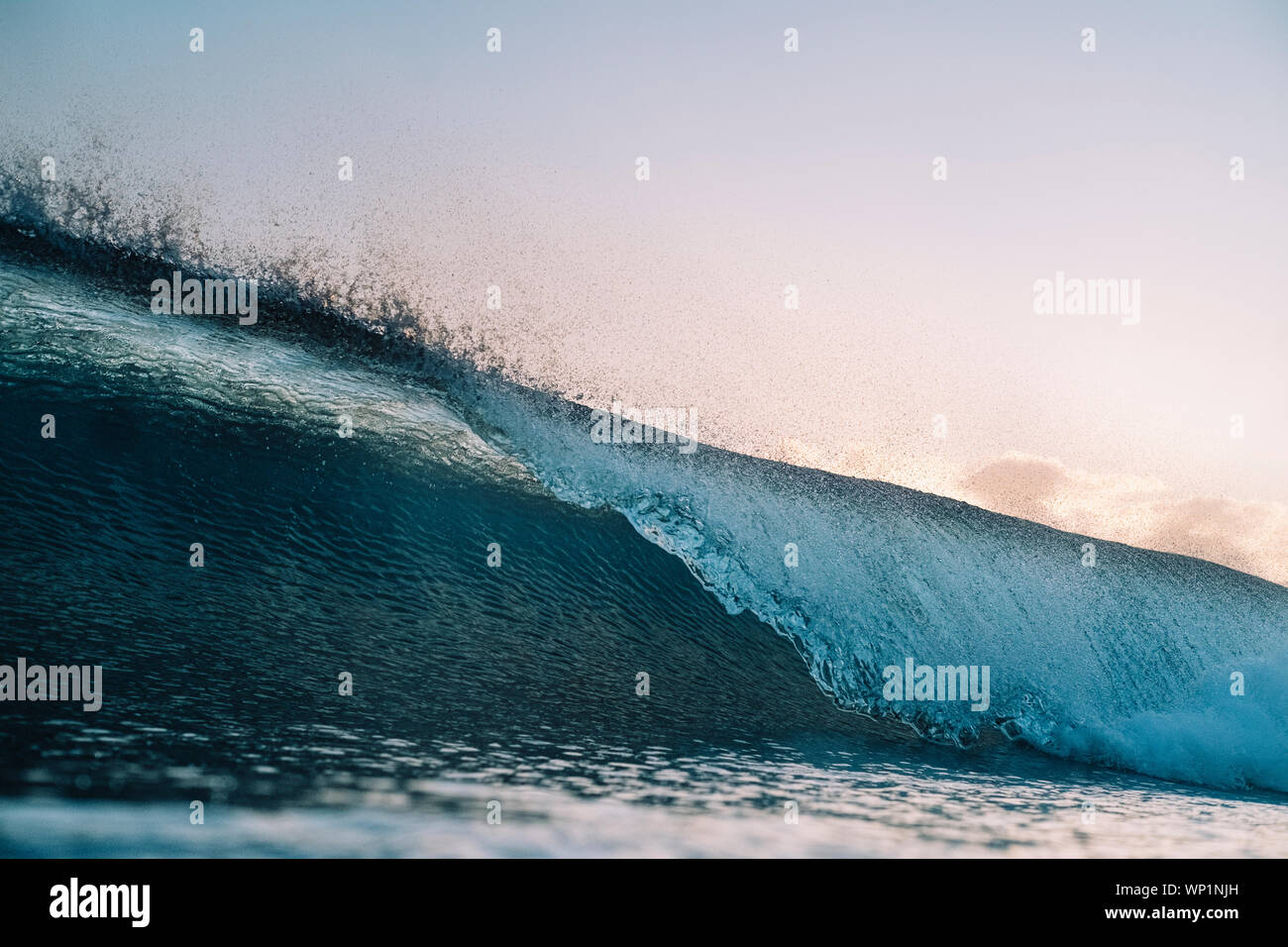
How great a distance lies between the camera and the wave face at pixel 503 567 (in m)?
3.98

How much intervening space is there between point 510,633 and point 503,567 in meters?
1.26

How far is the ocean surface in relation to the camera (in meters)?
2.28

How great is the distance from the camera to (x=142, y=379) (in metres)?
6.41

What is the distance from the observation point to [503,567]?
602cm

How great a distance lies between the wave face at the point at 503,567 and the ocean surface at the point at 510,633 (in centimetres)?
3

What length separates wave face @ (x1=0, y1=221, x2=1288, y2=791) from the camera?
3.98 m

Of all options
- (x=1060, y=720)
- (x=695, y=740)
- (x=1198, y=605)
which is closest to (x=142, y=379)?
(x=695, y=740)

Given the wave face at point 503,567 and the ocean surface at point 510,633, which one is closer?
the ocean surface at point 510,633

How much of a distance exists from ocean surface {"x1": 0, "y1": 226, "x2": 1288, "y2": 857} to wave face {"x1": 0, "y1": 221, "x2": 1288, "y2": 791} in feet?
0.10

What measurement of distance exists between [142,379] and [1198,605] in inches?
416

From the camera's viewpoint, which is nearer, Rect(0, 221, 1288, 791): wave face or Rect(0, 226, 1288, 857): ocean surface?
Rect(0, 226, 1288, 857): ocean surface

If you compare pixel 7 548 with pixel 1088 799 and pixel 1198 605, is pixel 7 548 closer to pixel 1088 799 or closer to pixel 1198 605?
pixel 1088 799
